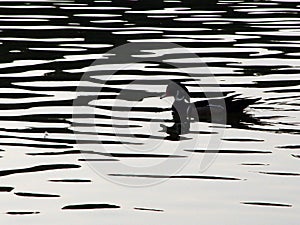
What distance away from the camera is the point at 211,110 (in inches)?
706

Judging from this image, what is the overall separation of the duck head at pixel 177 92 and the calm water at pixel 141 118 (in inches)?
12.0

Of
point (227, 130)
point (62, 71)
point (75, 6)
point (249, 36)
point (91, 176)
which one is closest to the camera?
point (91, 176)

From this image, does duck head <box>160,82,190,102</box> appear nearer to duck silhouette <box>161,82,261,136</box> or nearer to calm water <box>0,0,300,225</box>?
duck silhouette <box>161,82,261,136</box>

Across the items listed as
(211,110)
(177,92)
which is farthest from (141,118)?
(177,92)

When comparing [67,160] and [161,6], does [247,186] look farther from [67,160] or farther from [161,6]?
[161,6]

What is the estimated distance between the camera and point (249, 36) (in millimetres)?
25047

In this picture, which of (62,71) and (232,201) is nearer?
(232,201)

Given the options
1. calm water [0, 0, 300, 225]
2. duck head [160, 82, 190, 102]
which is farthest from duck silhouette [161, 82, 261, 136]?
calm water [0, 0, 300, 225]

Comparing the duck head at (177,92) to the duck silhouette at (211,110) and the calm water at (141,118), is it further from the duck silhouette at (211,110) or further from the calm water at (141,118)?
the calm water at (141,118)

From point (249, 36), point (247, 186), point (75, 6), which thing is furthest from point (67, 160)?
point (75, 6)

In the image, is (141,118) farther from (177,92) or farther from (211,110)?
(177,92)

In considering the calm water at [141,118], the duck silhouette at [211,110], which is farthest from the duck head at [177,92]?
the calm water at [141,118]

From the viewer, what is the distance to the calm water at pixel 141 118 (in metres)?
12.9

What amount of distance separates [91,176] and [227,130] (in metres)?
3.51
